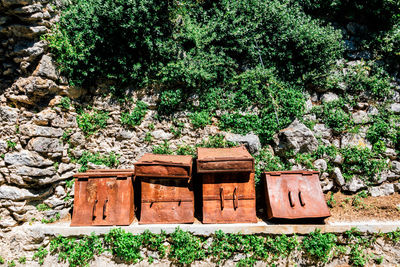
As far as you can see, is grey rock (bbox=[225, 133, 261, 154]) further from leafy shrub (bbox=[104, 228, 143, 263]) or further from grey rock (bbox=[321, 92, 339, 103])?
leafy shrub (bbox=[104, 228, 143, 263])

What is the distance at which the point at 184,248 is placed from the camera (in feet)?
11.6

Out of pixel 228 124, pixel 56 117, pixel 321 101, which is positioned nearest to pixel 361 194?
pixel 321 101

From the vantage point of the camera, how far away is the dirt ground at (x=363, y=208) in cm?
412

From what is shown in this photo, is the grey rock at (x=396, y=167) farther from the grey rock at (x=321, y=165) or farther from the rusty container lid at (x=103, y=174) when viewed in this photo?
the rusty container lid at (x=103, y=174)

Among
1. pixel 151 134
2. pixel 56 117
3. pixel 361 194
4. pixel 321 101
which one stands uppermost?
pixel 321 101

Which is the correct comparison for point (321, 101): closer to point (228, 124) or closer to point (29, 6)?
point (228, 124)

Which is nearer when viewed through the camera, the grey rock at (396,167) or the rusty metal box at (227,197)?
the rusty metal box at (227,197)

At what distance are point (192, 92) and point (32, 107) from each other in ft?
10.5

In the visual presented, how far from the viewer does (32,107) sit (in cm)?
418

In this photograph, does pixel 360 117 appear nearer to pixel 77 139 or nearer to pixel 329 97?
pixel 329 97

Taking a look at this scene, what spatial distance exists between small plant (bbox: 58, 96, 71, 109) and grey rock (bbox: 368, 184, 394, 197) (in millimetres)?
6626

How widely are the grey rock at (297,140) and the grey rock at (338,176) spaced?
64cm

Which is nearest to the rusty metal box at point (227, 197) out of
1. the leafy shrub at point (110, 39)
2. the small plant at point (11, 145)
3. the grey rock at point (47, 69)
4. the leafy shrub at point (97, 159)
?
the leafy shrub at point (97, 159)

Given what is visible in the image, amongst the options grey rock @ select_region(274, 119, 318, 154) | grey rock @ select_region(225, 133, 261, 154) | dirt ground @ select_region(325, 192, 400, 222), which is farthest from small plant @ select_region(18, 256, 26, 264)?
dirt ground @ select_region(325, 192, 400, 222)
